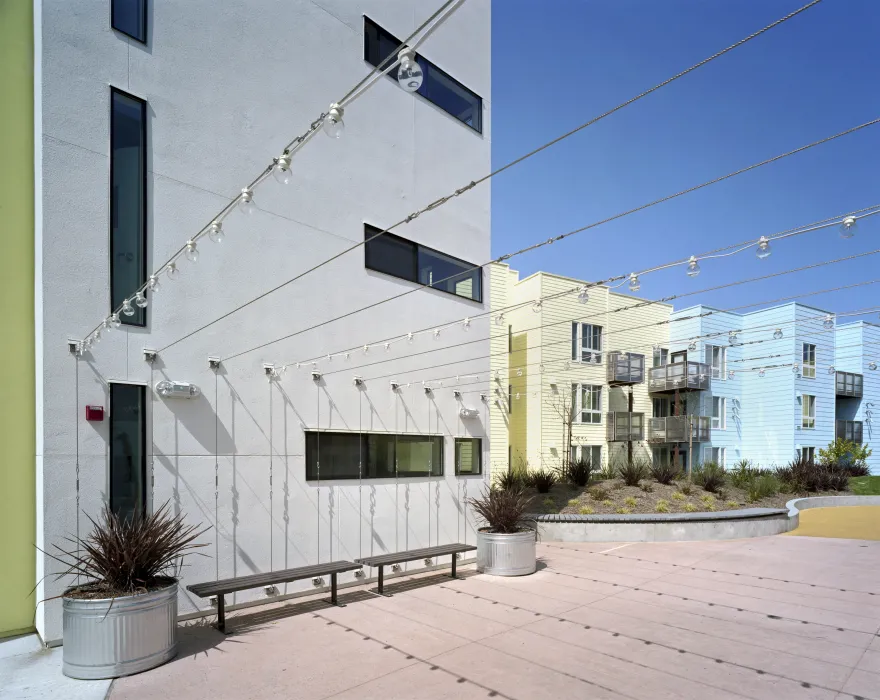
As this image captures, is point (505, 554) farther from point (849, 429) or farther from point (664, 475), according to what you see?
point (849, 429)

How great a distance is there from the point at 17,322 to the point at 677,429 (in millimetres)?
24037

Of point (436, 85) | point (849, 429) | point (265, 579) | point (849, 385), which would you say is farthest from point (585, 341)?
point (265, 579)

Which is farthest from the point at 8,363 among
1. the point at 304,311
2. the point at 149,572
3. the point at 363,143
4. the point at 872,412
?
the point at 872,412

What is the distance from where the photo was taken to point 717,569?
31.3 ft

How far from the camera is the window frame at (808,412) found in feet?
95.0

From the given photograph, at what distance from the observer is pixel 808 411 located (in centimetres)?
2944

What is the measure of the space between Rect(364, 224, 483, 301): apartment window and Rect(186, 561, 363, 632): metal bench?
13.1 ft

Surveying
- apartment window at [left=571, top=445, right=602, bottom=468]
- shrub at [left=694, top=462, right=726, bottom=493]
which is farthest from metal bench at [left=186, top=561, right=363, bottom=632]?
apartment window at [left=571, top=445, right=602, bottom=468]

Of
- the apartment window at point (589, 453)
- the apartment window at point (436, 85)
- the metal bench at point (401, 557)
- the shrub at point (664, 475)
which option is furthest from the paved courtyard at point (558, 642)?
the apartment window at point (589, 453)

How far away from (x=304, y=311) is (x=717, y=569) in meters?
7.45

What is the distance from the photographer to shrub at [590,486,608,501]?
1430 centimetres

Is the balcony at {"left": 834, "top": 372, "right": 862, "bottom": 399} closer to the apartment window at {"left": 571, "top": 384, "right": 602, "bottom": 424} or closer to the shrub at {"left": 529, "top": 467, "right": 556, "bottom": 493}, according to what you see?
the apartment window at {"left": 571, "top": 384, "right": 602, "bottom": 424}

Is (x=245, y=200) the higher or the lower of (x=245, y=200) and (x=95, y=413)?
the higher

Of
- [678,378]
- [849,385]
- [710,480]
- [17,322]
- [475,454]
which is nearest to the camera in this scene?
[17,322]
